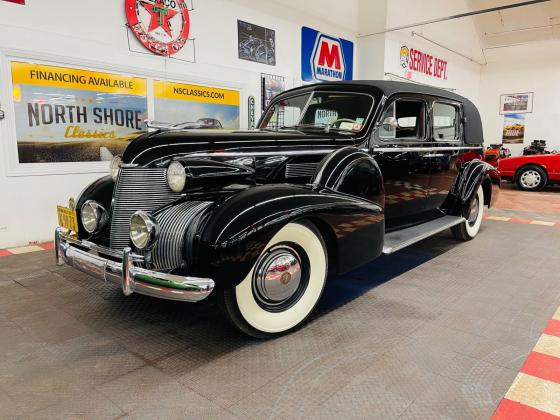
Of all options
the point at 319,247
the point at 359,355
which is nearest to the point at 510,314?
the point at 359,355

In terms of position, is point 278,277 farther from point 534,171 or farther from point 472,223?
point 534,171

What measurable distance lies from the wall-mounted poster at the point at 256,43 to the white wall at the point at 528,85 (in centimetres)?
990

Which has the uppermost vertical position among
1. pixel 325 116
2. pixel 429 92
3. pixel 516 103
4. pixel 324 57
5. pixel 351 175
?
pixel 324 57

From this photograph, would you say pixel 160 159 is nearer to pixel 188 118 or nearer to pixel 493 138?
pixel 188 118

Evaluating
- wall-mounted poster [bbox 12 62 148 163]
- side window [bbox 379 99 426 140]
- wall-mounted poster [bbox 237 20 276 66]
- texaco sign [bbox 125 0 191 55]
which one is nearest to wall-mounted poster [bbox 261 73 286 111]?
wall-mounted poster [bbox 237 20 276 66]

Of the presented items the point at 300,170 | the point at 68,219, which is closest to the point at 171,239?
the point at 68,219

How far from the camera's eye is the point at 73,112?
4496mm

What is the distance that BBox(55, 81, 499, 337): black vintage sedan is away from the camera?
1920 mm

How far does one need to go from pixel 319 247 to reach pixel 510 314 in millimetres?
1334

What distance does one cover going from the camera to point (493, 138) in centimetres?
1367

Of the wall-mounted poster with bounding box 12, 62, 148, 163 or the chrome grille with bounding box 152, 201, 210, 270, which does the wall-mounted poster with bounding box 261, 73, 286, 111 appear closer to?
the wall-mounted poster with bounding box 12, 62, 148, 163

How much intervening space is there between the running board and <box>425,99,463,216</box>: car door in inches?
7.6

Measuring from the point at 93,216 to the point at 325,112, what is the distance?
6.44 feet

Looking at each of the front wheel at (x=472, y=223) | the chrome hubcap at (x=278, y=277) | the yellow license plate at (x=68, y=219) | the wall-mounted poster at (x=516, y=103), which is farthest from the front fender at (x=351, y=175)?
the wall-mounted poster at (x=516, y=103)
